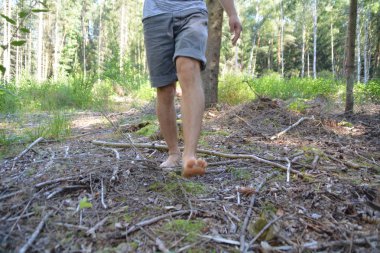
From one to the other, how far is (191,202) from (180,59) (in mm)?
869

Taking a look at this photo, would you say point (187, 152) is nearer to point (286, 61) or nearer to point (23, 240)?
point (23, 240)

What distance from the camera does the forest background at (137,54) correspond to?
7.15 meters

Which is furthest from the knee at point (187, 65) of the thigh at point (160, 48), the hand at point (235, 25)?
the hand at point (235, 25)

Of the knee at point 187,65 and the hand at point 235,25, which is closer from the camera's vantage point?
the knee at point 187,65

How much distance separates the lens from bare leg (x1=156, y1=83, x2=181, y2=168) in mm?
2164

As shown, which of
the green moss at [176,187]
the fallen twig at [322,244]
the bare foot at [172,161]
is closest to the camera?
the fallen twig at [322,244]

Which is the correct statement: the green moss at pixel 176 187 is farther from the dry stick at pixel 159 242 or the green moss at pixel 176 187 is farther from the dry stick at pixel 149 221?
the dry stick at pixel 159 242

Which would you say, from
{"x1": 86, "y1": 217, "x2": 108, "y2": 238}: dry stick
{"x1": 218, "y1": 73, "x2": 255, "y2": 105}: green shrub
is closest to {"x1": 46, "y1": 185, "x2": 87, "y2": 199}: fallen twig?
{"x1": 86, "y1": 217, "x2": 108, "y2": 238}: dry stick

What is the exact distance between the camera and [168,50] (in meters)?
2.03

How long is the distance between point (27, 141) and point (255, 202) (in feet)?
7.44

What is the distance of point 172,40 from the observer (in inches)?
79.4

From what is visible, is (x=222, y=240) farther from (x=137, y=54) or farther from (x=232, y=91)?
(x=137, y=54)

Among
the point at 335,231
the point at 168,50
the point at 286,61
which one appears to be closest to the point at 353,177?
the point at 335,231

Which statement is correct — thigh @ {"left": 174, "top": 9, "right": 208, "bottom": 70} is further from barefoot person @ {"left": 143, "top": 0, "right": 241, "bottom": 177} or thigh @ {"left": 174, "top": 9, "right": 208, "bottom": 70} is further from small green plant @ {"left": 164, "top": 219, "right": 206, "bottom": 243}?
small green plant @ {"left": 164, "top": 219, "right": 206, "bottom": 243}
